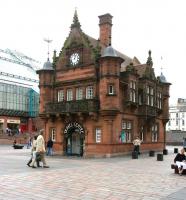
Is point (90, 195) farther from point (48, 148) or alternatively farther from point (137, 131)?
point (137, 131)

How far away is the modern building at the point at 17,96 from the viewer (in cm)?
8869

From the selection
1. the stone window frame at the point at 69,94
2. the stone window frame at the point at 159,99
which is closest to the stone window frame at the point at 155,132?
the stone window frame at the point at 159,99

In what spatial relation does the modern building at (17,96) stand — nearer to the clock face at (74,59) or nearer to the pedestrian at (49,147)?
the pedestrian at (49,147)

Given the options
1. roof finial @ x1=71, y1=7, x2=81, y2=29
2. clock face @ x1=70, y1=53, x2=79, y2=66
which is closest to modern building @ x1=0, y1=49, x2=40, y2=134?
clock face @ x1=70, y1=53, x2=79, y2=66

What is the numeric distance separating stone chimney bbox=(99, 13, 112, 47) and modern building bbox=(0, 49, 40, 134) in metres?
46.5

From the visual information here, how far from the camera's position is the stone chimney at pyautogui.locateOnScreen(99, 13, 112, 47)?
1722 inches

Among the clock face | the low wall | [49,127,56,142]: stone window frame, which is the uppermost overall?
the clock face

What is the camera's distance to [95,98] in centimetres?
3694

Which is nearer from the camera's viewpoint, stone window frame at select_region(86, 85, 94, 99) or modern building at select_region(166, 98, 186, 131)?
stone window frame at select_region(86, 85, 94, 99)

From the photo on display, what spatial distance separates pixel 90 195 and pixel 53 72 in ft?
97.3

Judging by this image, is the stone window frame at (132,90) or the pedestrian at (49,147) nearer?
the pedestrian at (49,147)

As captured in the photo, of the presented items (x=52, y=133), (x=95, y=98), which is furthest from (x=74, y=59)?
(x=52, y=133)

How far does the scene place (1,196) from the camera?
12.8m

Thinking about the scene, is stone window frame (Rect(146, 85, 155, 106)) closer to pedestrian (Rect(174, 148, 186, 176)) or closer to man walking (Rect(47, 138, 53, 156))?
man walking (Rect(47, 138, 53, 156))
